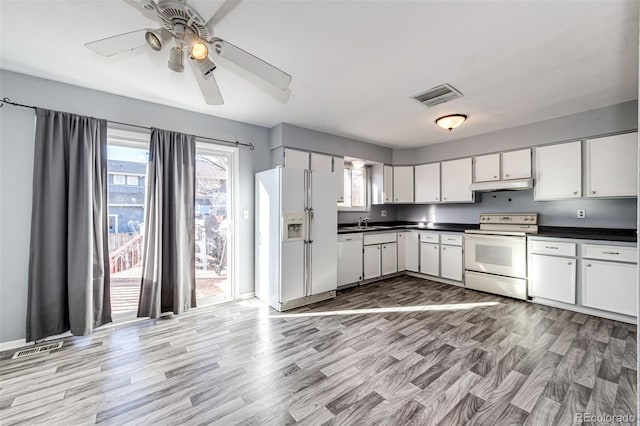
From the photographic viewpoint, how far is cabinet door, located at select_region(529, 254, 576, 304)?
3297mm

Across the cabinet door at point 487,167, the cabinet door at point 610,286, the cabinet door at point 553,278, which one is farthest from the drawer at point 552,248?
the cabinet door at point 487,167

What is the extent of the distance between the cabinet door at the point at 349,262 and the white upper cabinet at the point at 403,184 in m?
1.55

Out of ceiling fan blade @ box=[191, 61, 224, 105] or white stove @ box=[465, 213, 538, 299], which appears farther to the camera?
white stove @ box=[465, 213, 538, 299]

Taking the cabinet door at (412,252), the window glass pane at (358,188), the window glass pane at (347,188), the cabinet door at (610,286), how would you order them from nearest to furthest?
the cabinet door at (610,286)
the cabinet door at (412,252)
the window glass pane at (347,188)
the window glass pane at (358,188)

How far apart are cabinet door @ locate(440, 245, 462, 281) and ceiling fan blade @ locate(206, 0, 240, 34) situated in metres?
4.36

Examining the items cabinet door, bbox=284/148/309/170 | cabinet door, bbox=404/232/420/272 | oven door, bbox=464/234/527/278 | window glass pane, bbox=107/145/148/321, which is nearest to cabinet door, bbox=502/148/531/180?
oven door, bbox=464/234/527/278

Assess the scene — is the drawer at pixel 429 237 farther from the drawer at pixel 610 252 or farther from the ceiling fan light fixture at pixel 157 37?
the ceiling fan light fixture at pixel 157 37

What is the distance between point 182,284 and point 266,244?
1.10 meters

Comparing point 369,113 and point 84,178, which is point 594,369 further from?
point 84,178

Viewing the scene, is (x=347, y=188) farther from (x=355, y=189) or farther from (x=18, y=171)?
(x=18, y=171)

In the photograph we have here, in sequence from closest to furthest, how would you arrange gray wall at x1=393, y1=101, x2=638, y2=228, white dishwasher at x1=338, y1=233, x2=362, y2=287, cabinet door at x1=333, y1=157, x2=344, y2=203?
gray wall at x1=393, y1=101, x2=638, y2=228
white dishwasher at x1=338, y1=233, x2=362, y2=287
cabinet door at x1=333, y1=157, x2=344, y2=203

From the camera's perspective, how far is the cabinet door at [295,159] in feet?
12.8

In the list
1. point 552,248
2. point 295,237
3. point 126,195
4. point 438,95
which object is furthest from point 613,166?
point 126,195

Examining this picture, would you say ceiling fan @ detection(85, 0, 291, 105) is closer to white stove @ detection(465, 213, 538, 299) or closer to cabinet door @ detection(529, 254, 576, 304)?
white stove @ detection(465, 213, 538, 299)
